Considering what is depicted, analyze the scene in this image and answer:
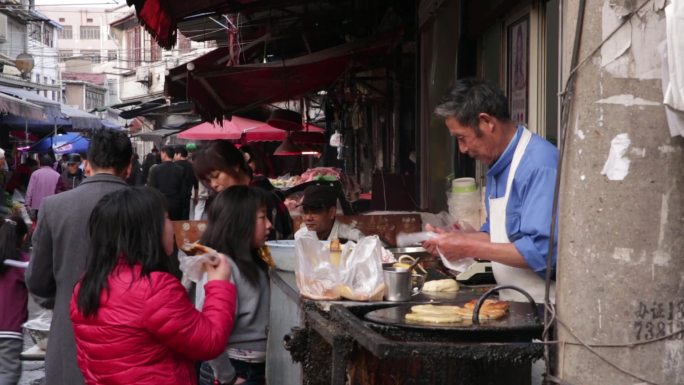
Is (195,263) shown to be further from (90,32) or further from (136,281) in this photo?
(90,32)

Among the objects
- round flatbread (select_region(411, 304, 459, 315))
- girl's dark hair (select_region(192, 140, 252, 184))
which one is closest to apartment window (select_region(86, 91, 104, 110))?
girl's dark hair (select_region(192, 140, 252, 184))

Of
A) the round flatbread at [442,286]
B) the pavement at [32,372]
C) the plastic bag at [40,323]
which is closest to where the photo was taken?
the round flatbread at [442,286]

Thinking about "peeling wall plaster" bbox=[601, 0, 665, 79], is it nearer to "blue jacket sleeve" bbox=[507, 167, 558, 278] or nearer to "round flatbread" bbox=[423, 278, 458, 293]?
"blue jacket sleeve" bbox=[507, 167, 558, 278]

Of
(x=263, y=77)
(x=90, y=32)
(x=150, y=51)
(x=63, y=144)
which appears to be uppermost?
(x=90, y=32)

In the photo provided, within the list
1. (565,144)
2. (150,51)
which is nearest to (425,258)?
(565,144)

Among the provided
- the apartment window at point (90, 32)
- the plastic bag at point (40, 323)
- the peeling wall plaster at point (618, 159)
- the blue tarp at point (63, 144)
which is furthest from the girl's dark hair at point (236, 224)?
the apartment window at point (90, 32)

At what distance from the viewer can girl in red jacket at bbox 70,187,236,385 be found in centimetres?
328

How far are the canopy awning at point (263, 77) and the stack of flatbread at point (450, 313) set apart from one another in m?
5.88

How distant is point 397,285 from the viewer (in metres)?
3.82

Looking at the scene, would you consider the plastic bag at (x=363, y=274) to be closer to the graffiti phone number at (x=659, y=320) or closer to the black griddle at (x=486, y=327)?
the black griddle at (x=486, y=327)

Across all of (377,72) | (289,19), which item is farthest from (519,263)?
(377,72)

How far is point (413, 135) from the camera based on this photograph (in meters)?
11.0

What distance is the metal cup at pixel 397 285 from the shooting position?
381 centimetres

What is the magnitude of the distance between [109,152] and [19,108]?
13.2 m
